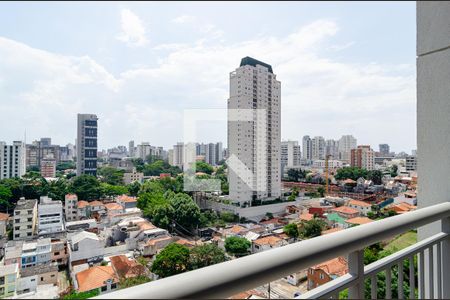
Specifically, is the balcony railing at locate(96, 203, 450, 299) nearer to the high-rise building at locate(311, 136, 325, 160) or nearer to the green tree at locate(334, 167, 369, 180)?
the high-rise building at locate(311, 136, 325, 160)

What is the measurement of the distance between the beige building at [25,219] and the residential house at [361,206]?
1613mm

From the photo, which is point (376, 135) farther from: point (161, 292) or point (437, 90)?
point (161, 292)

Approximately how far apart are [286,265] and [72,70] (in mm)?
993

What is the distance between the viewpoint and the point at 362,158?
2164 mm

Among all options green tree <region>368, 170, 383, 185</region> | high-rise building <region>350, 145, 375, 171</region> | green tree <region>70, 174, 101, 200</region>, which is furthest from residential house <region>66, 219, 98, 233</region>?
green tree <region>368, 170, 383, 185</region>

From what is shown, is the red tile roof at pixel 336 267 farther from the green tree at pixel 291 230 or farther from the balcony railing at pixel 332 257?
the green tree at pixel 291 230

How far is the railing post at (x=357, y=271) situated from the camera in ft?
2.13

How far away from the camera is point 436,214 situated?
908mm

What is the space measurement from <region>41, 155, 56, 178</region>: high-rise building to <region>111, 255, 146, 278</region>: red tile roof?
18.6 inches

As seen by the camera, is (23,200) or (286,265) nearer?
(286,265)

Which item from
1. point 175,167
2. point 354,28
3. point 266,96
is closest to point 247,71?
point 266,96

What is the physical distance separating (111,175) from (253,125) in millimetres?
768

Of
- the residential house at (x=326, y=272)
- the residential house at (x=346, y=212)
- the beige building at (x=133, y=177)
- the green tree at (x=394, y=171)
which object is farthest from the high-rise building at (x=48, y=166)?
the green tree at (x=394, y=171)

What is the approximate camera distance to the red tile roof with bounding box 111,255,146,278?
719 mm
